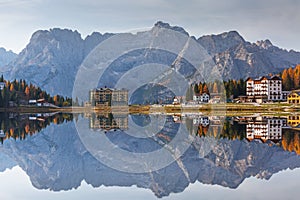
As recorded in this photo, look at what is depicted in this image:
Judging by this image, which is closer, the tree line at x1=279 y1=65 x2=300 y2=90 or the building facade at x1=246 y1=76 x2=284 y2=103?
the building facade at x1=246 y1=76 x2=284 y2=103

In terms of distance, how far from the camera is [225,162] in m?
17.4

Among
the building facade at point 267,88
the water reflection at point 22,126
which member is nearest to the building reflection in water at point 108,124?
the water reflection at point 22,126

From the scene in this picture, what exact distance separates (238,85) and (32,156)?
8717 cm

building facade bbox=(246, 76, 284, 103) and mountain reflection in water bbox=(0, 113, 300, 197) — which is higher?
building facade bbox=(246, 76, 284, 103)

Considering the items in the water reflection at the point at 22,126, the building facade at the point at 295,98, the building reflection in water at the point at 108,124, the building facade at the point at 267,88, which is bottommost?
the water reflection at the point at 22,126

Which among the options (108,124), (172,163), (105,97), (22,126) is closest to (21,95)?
(105,97)

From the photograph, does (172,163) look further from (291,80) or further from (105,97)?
(105,97)

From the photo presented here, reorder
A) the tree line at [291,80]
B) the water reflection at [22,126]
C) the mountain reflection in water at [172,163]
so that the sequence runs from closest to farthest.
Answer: the mountain reflection in water at [172,163] < the water reflection at [22,126] < the tree line at [291,80]

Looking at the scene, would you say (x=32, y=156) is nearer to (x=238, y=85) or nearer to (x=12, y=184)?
(x=12, y=184)

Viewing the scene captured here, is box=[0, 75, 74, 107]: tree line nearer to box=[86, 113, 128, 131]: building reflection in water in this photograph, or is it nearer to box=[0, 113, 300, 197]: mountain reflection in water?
box=[86, 113, 128, 131]: building reflection in water

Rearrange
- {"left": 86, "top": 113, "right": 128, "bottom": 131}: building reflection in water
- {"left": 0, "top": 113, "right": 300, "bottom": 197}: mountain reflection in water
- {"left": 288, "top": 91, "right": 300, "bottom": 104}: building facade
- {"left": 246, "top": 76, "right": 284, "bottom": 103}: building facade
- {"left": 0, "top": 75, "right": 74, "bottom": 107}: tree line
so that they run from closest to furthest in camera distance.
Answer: {"left": 0, "top": 113, "right": 300, "bottom": 197}: mountain reflection in water < {"left": 86, "top": 113, "right": 128, "bottom": 131}: building reflection in water < {"left": 288, "top": 91, "right": 300, "bottom": 104}: building facade < {"left": 0, "top": 75, "right": 74, "bottom": 107}: tree line < {"left": 246, "top": 76, "right": 284, "bottom": 103}: building facade

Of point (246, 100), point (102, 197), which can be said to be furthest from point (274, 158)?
point (246, 100)

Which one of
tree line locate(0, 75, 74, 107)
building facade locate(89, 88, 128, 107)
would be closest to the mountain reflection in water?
tree line locate(0, 75, 74, 107)

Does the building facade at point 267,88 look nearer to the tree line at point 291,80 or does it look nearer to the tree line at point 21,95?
the tree line at point 291,80
